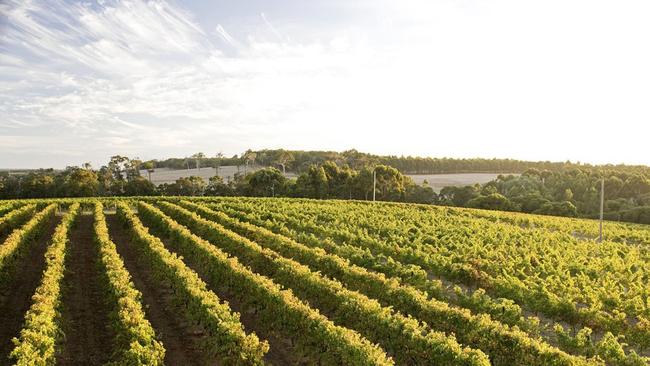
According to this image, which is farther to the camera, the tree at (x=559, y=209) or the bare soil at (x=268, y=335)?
the tree at (x=559, y=209)

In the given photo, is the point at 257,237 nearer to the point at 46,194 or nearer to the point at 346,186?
the point at 346,186

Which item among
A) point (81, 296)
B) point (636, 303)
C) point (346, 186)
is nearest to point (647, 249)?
point (636, 303)

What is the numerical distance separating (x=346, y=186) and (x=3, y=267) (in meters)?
68.5

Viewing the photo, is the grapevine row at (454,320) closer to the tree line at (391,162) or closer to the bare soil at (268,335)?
the bare soil at (268,335)

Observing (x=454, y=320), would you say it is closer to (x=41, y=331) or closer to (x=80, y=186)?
(x=41, y=331)

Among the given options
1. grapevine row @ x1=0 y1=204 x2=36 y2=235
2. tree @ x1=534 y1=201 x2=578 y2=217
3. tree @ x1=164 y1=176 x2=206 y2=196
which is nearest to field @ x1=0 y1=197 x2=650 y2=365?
grapevine row @ x1=0 y1=204 x2=36 y2=235

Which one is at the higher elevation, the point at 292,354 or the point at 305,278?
the point at 305,278

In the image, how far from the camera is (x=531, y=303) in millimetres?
20203

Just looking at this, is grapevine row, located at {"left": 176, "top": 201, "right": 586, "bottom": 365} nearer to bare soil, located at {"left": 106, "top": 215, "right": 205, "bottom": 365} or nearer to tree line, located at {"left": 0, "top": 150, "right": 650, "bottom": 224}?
bare soil, located at {"left": 106, "top": 215, "right": 205, "bottom": 365}

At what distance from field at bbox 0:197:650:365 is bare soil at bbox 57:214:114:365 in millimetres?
79

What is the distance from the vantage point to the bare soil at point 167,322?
15.8 m

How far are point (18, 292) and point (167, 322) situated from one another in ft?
29.0

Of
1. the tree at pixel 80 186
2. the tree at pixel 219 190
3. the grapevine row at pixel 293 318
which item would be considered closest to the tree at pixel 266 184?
the tree at pixel 219 190

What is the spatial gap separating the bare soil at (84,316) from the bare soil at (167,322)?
67.7 inches
